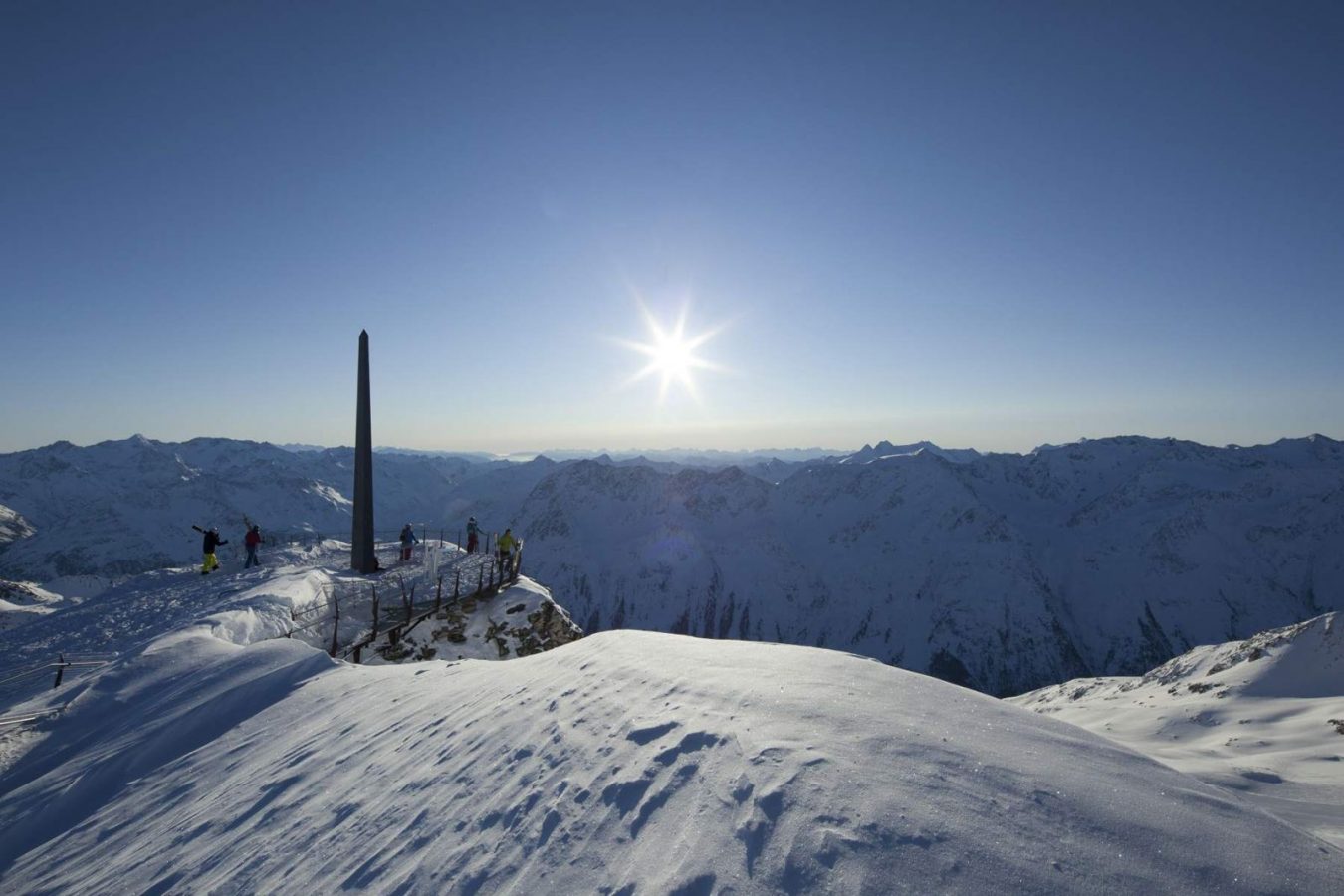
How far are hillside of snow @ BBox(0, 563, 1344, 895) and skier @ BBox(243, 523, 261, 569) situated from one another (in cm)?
1823

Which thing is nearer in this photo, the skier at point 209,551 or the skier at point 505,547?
the skier at point 209,551

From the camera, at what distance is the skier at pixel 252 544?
95.0 ft

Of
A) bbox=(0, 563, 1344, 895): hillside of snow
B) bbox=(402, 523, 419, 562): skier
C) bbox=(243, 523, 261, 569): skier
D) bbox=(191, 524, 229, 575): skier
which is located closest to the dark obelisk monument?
bbox=(402, 523, 419, 562): skier

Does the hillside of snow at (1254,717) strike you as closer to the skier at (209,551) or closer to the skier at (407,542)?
the skier at (407,542)

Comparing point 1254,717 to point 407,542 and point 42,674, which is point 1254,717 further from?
point 407,542

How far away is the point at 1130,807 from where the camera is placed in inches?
193

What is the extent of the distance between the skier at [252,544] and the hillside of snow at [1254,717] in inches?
1368

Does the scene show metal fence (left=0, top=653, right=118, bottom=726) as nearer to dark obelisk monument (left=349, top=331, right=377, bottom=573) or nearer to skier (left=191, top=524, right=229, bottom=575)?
skier (left=191, top=524, right=229, bottom=575)

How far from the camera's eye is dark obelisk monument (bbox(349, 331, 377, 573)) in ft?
99.7

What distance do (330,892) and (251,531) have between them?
29.5 m

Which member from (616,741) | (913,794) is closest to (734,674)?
(616,741)

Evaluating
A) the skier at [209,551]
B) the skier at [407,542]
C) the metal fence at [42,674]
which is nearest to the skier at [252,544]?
the skier at [209,551]

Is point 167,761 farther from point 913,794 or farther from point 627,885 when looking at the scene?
A: point 913,794

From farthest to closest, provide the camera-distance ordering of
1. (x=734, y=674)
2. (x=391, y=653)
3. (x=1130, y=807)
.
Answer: (x=391, y=653) < (x=734, y=674) < (x=1130, y=807)
